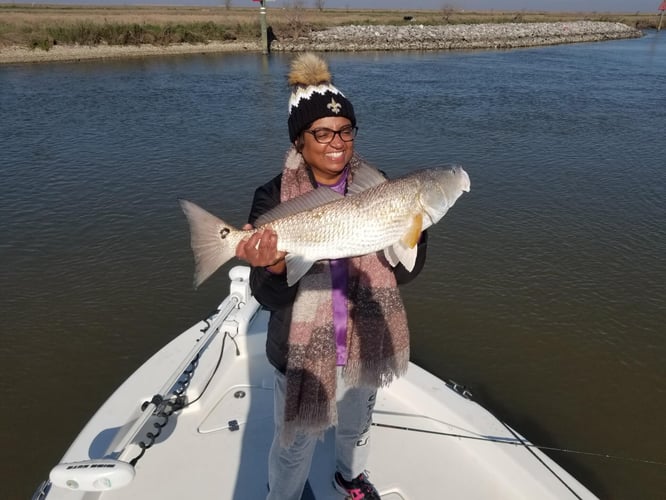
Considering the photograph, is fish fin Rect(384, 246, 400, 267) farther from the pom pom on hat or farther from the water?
the water

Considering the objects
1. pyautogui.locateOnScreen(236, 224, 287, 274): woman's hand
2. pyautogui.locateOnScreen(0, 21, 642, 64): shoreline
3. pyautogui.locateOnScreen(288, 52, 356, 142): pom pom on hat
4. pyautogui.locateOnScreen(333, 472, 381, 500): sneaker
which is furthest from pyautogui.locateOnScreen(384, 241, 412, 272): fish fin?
pyautogui.locateOnScreen(0, 21, 642, 64): shoreline

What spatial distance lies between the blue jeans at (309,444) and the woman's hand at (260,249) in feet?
2.72

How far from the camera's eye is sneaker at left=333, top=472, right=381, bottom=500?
3.48 m

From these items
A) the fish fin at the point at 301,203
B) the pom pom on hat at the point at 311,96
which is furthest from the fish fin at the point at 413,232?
the pom pom on hat at the point at 311,96

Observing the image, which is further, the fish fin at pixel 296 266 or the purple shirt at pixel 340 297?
the purple shirt at pixel 340 297

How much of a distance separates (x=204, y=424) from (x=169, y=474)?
580mm

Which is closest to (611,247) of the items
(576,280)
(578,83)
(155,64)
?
(576,280)

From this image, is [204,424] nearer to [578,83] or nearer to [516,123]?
[516,123]

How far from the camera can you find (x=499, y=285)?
8539 mm

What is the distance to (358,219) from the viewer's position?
8.84 feet

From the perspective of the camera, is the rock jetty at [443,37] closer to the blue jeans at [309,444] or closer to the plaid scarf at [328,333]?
the plaid scarf at [328,333]

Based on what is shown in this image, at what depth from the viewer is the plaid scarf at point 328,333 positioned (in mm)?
2801

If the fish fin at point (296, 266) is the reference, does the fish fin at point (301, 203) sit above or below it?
above

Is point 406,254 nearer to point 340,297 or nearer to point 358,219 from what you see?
point 358,219
